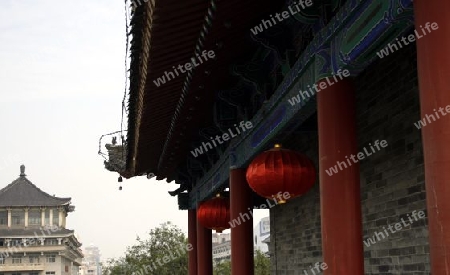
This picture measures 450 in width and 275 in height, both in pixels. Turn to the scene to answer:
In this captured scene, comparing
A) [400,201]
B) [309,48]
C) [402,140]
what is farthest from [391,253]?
[309,48]

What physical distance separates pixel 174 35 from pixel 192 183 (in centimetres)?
825

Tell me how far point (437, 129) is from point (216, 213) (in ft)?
25.3

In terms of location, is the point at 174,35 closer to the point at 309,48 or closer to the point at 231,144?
the point at 309,48

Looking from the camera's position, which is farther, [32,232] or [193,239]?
[32,232]

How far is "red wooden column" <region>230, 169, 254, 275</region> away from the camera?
7.37m

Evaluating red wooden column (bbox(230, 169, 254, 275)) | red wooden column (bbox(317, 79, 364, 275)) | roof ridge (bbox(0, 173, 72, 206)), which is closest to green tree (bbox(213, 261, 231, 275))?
red wooden column (bbox(230, 169, 254, 275))

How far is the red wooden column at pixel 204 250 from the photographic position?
37.2 feet

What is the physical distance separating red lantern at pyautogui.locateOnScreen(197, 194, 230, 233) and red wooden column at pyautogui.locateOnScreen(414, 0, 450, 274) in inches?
299

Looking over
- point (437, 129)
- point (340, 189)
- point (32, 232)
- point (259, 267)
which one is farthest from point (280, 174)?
point (32, 232)

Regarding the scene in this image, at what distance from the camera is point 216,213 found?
397 inches

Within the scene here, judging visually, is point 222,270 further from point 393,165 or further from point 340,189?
point 340,189

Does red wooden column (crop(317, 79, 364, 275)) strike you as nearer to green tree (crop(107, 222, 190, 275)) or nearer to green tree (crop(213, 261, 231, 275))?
green tree (crop(107, 222, 190, 275))

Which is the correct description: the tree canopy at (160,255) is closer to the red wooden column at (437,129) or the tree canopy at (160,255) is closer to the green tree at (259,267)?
the green tree at (259,267)

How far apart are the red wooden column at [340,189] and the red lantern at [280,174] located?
1384 millimetres
